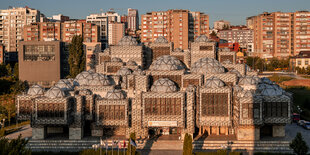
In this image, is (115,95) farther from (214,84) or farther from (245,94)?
(245,94)

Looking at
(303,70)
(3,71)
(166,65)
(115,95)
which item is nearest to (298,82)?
(303,70)

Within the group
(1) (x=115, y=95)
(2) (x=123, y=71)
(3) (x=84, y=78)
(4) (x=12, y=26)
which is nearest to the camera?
(1) (x=115, y=95)

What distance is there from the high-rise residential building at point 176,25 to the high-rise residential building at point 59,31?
18259 mm

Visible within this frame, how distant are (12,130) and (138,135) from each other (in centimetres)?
2041

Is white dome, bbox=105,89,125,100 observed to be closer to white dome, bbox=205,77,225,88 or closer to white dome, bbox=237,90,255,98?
white dome, bbox=205,77,225,88

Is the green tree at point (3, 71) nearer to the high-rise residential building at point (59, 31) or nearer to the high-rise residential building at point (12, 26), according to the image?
the high-rise residential building at point (59, 31)

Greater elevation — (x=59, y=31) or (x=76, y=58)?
(x=59, y=31)

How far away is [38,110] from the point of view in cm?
4772

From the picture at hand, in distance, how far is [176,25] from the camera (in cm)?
12256

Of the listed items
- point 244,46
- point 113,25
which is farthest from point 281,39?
point 113,25

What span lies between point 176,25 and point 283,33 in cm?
4699

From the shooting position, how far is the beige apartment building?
14316cm

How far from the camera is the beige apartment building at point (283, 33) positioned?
14316cm

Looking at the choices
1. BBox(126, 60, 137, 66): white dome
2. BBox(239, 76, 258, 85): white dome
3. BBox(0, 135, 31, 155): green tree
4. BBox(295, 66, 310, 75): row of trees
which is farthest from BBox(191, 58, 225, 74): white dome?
BBox(295, 66, 310, 75): row of trees
